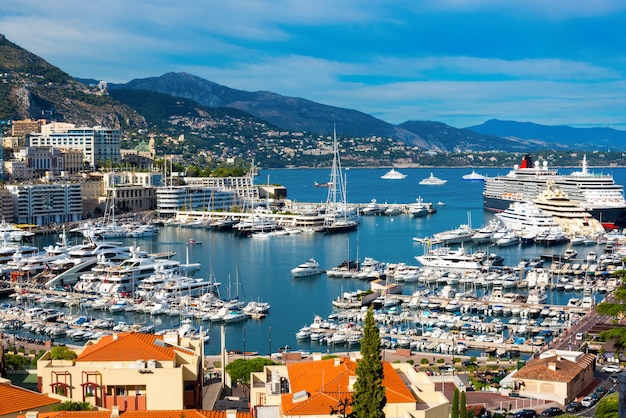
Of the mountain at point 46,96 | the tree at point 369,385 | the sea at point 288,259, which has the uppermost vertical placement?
the mountain at point 46,96

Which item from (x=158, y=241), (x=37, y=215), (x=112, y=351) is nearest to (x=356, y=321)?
(x=112, y=351)

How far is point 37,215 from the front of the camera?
60094 millimetres

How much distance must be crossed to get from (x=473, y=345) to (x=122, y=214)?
4612cm

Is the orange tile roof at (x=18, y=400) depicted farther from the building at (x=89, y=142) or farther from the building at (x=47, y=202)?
the building at (x=89, y=142)

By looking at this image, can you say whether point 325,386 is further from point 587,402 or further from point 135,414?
point 587,402

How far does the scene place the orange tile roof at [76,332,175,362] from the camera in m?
11.9

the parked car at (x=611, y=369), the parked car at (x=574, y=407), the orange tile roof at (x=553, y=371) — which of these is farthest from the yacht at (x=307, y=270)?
the parked car at (x=574, y=407)

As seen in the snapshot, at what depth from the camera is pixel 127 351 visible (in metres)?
12.0

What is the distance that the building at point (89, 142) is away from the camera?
84.1m

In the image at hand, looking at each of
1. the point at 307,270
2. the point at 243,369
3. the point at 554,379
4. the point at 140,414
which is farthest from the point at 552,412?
the point at 307,270

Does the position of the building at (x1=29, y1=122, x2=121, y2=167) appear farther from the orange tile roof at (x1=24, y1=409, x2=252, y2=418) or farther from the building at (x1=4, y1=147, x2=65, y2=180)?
the orange tile roof at (x1=24, y1=409, x2=252, y2=418)

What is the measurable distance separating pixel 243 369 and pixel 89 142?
71.2m

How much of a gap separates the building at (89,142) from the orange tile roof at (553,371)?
227ft

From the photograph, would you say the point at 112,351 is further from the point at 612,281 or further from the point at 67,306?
the point at 612,281
